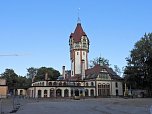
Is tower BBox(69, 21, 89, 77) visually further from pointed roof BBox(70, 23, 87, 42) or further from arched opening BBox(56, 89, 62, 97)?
arched opening BBox(56, 89, 62, 97)

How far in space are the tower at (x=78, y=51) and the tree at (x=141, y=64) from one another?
2843 centimetres

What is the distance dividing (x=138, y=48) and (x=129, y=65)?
18.1ft

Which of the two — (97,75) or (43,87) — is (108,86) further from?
(43,87)

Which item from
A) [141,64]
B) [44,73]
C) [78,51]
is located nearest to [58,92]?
[78,51]

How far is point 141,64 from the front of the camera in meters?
86.1

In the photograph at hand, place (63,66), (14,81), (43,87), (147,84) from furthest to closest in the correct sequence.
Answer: (14,81) < (63,66) < (43,87) < (147,84)

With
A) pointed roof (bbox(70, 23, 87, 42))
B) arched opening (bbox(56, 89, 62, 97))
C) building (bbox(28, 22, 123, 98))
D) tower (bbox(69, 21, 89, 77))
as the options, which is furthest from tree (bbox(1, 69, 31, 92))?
arched opening (bbox(56, 89, 62, 97))

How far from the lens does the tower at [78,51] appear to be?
115m

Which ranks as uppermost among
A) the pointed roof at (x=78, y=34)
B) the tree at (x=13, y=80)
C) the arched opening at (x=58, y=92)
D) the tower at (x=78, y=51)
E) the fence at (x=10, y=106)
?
the pointed roof at (x=78, y=34)

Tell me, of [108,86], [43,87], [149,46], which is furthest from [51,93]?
[149,46]

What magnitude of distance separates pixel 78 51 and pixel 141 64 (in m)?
35.4

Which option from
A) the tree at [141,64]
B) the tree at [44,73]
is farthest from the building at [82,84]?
the tree at [44,73]

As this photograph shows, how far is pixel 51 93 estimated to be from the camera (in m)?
101

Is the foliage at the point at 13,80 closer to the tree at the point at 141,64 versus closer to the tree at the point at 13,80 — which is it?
the tree at the point at 13,80
